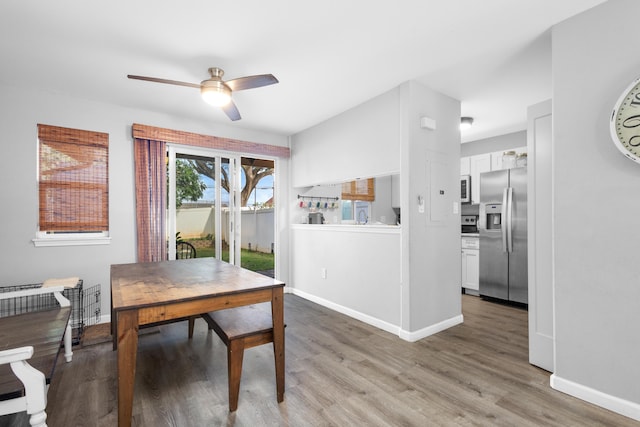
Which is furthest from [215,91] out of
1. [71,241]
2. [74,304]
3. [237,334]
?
[74,304]

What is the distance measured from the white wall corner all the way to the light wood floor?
2.6 inches

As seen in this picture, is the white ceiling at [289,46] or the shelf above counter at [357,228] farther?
the shelf above counter at [357,228]

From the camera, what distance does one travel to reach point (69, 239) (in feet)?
10.7

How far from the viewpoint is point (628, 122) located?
1725 millimetres

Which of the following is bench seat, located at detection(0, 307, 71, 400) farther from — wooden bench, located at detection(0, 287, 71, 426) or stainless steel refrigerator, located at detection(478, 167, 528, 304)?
stainless steel refrigerator, located at detection(478, 167, 528, 304)

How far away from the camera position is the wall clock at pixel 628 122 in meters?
1.69

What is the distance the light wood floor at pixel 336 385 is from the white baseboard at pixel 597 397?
43 millimetres

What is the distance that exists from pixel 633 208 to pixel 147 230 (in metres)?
4.23

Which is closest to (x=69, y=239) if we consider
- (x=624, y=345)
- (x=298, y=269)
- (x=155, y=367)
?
(x=155, y=367)

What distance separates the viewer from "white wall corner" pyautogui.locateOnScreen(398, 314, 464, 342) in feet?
9.49

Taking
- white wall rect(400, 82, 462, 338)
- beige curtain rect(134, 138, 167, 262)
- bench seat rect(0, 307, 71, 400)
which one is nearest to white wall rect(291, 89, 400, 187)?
white wall rect(400, 82, 462, 338)

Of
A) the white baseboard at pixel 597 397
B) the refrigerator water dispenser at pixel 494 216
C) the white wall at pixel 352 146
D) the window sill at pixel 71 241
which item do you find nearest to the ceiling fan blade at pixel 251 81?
the white wall at pixel 352 146

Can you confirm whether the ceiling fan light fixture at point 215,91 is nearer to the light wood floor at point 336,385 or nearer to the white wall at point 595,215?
the light wood floor at point 336,385

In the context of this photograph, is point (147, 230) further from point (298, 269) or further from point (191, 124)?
point (298, 269)
